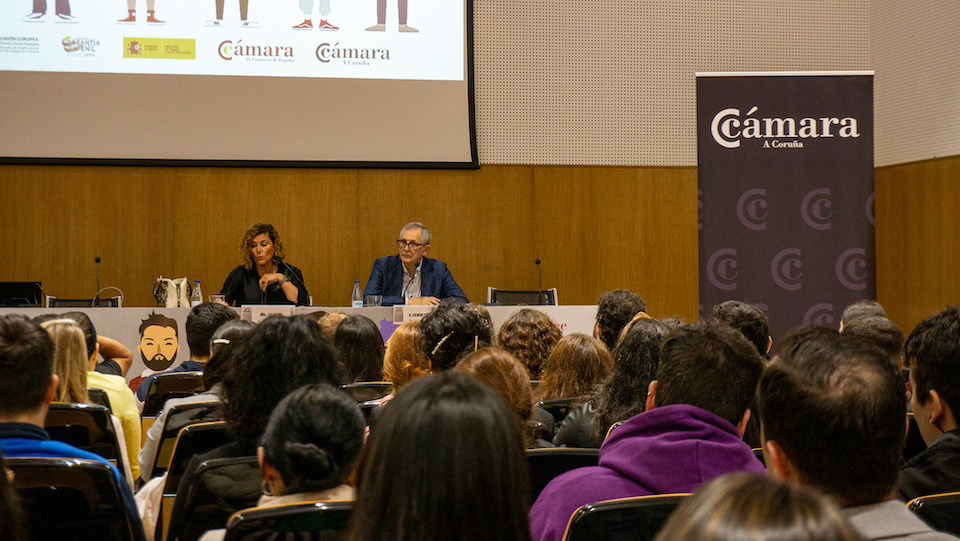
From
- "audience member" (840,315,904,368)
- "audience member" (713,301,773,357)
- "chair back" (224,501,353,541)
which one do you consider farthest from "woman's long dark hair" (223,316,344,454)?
"audience member" (840,315,904,368)

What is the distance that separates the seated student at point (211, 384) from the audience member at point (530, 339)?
1.05 metres

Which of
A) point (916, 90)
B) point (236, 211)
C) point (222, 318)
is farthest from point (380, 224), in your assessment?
point (916, 90)

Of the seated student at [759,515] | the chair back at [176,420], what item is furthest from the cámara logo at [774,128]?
the seated student at [759,515]

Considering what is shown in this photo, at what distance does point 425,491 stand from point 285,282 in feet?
15.6

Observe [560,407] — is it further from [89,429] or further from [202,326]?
[202,326]

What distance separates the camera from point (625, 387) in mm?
2354

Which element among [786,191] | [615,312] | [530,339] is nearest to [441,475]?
[530,339]

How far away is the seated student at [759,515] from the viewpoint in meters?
0.52

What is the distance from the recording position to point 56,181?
6688mm

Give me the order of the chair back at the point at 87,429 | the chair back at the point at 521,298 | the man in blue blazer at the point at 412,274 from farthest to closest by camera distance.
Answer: the man in blue blazer at the point at 412,274
the chair back at the point at 521,298
the chair back at the point at 87,429

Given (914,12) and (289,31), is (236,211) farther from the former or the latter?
(914,12)

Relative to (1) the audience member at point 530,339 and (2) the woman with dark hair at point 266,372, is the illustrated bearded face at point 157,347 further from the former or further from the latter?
(2) the woman with dark hair at point 266,372

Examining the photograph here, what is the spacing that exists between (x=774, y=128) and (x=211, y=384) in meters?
4.46

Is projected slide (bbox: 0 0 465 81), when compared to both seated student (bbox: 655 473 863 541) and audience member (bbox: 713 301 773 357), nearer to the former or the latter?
audience member (bbox: 713 301 773 357)
